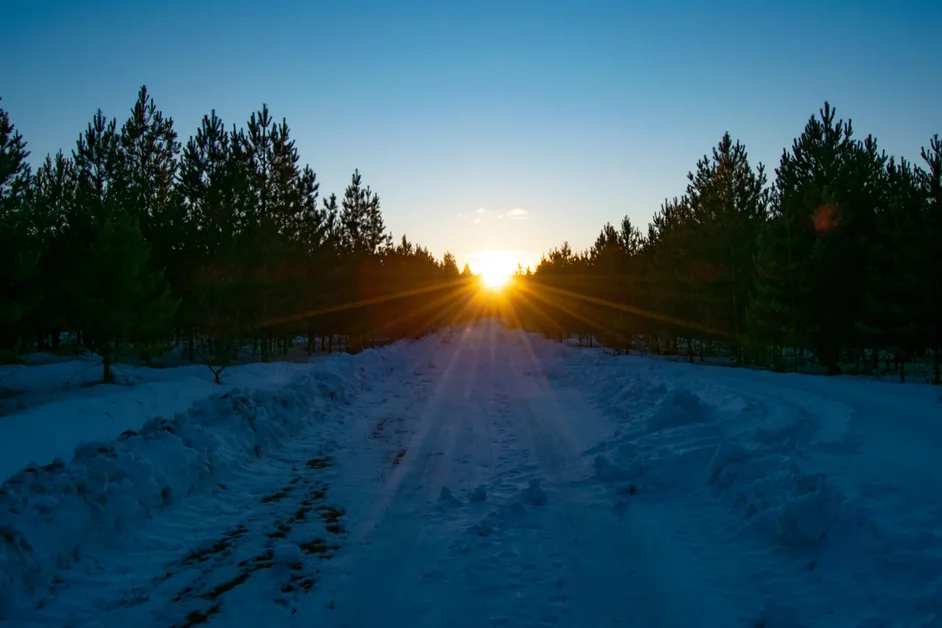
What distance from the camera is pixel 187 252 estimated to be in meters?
30.2

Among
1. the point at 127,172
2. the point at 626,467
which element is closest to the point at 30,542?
the point at 626,467

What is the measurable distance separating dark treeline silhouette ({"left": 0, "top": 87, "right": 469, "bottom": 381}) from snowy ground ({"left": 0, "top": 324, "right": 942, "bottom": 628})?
13784 mm

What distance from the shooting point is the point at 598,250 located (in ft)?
150

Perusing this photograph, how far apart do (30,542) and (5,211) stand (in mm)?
18407

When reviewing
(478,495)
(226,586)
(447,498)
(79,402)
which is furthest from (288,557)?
(79,402)

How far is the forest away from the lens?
65.8 ft

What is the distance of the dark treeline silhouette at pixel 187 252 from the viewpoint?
2123 centimetres

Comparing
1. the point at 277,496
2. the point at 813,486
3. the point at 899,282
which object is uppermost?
the point at 899,282

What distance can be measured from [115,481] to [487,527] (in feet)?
13.5

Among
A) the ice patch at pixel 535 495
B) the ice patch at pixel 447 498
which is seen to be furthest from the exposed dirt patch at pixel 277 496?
the ice patch at pixel 535 495

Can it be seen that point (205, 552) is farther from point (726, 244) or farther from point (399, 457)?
point (726, 244)

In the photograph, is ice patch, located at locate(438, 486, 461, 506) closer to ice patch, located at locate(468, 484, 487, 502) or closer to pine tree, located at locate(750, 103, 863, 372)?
ice patch, located at locate(468, 484, 487, 502)

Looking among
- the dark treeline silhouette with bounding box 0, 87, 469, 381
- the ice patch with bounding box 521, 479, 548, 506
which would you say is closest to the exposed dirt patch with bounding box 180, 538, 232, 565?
the ice patch with bounding box 521, 479, 548, 506

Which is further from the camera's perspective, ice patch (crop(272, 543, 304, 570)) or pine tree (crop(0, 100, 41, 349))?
pine tree (crop(0, 100, 41, 349))
